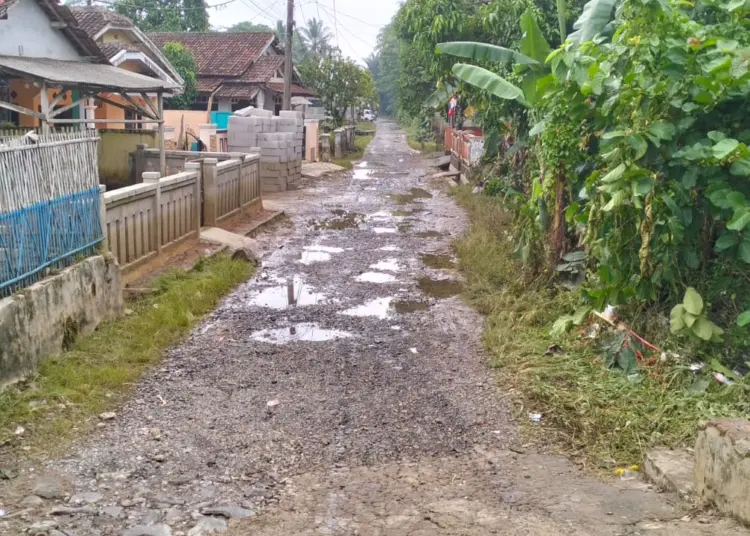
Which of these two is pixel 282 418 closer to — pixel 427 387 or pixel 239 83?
pixel 427 387

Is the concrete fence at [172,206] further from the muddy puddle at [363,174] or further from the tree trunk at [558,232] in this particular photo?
the muddy puddle at [363,174]

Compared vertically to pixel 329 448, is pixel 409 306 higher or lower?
higher

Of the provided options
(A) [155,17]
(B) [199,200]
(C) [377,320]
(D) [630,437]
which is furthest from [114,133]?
(A) [155,17]

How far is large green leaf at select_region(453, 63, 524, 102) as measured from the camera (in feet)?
28.3

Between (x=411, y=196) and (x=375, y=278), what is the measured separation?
34.5 feet

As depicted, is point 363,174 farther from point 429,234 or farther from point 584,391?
point 584,391

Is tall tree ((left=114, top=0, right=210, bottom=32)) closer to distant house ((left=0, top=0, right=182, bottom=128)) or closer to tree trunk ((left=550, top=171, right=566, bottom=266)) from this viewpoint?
distant house ((left=0, top=0, right=182, bottom=128))

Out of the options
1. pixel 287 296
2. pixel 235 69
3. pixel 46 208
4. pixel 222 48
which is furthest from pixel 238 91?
pixel 46 208

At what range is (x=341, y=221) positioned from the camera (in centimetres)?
1617

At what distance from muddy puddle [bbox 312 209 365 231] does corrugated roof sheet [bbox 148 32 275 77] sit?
651 inches

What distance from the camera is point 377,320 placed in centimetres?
859

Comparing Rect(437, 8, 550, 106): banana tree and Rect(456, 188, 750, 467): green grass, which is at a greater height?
Rect(437, 8, 550, 106): banana tree

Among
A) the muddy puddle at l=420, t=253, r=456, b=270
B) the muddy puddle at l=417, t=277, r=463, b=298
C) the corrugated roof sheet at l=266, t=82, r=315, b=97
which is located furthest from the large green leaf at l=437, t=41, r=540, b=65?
the corrugated roof sheet at l=266, t=82, r=315, b=97

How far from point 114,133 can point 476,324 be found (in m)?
11.3
